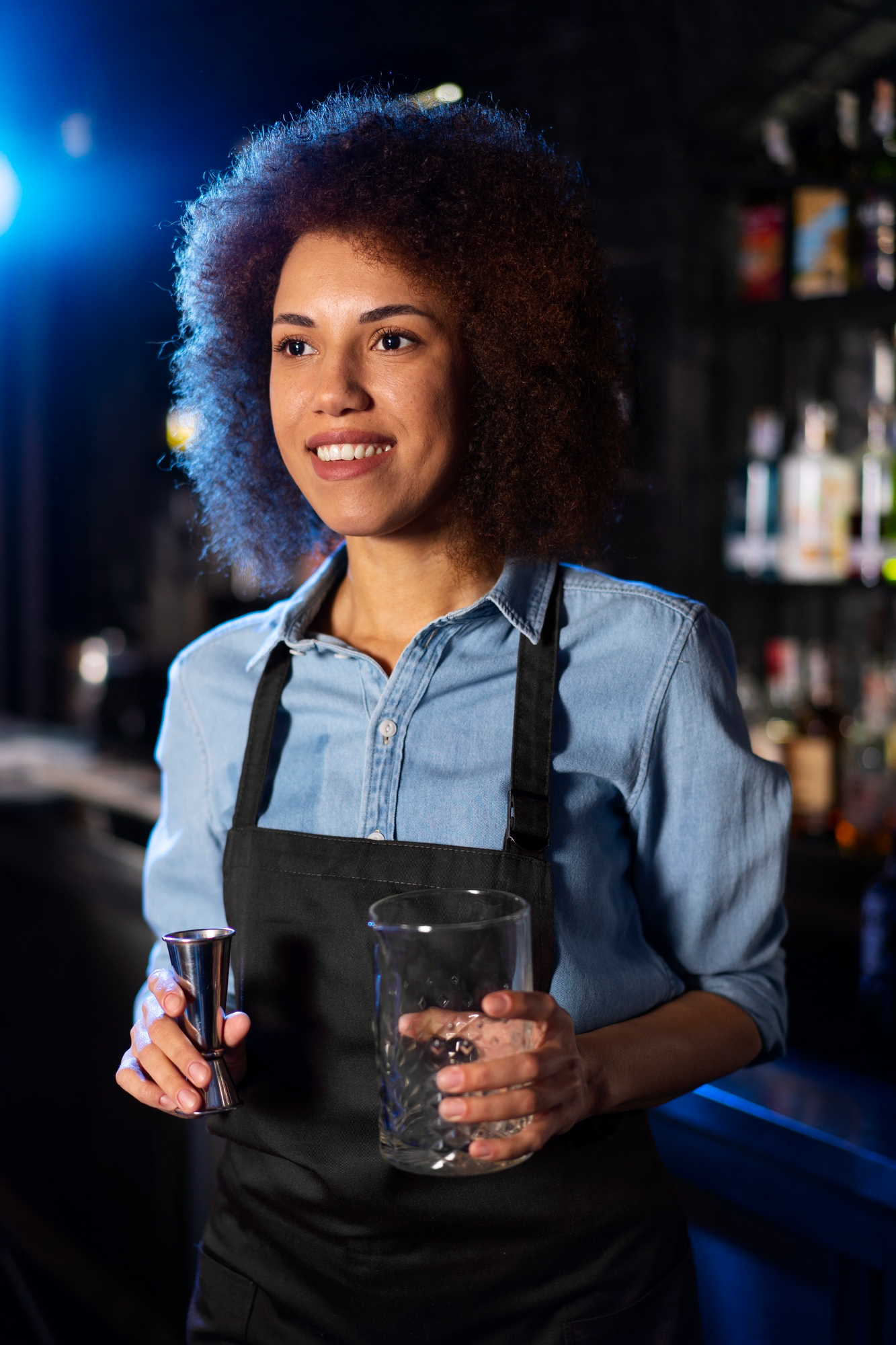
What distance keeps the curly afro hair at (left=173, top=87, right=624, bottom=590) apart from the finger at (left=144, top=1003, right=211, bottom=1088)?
55cm

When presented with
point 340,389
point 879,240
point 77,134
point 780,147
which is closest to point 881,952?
point 340,389

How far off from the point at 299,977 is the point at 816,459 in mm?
1741

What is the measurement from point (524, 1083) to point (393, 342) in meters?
0.69

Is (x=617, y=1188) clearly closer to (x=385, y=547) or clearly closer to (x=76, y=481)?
(x=385, y=547)

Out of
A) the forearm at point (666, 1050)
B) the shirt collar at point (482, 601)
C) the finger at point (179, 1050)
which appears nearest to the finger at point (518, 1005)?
the forearm at point (666, 1050)

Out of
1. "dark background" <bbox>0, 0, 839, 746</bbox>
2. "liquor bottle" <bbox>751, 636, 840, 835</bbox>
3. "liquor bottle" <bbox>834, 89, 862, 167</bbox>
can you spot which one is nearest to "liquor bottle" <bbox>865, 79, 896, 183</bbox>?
"liquor bottle" <bbox>834, 89, 862, 167</bbox>

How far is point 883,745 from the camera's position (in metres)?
2.29

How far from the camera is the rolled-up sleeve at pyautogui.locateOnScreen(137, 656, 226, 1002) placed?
1.26 meters

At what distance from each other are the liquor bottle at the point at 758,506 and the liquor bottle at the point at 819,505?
0.15 feet

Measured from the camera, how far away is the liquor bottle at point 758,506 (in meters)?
2.48

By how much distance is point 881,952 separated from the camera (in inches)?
62.9

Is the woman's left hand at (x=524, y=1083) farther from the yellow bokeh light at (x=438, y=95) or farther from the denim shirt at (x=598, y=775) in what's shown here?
the yellow bokeh light at (x=438, y=95)

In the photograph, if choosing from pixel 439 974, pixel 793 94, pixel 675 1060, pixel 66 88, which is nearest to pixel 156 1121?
pixel 675 1060

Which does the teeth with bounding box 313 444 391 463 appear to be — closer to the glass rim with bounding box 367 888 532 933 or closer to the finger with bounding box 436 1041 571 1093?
the glass rim with bounding box 367 888 532 933
